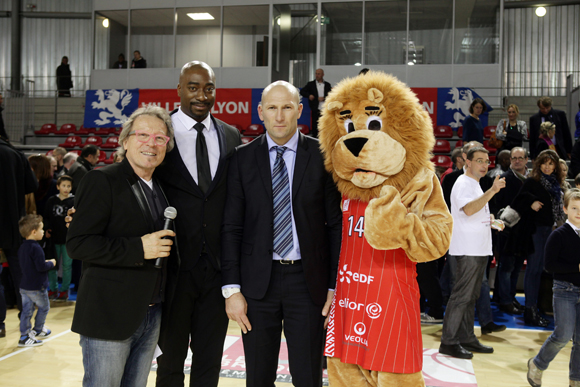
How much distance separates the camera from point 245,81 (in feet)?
40.0

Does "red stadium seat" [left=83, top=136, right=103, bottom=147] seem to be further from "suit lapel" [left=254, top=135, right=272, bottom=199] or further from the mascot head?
the mascot head

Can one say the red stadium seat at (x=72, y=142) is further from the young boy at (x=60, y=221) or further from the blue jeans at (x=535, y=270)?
the blue jeans at (x=535, y=270)

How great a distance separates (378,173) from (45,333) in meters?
3.55

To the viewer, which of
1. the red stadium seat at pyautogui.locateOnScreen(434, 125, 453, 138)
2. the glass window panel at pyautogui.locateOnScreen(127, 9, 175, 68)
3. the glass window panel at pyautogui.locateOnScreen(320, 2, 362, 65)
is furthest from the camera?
the glass window panel at pyautogui.locateOnScreen(127, 9, 175, 68)

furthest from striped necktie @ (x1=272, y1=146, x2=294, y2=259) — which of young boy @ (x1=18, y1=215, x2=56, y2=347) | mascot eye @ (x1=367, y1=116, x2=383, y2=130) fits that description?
young boy @ (x1=18, y1=215, x2=56, y2=347)

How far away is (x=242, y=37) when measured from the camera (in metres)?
13.0

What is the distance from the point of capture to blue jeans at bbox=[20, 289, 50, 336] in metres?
4.11

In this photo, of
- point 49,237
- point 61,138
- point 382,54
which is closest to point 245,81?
point 382,54

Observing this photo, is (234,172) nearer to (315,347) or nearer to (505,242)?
(315,347)

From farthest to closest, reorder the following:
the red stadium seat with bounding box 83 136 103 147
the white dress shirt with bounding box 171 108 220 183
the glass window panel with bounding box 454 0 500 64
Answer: the glass window panel with bounding box 454 0 500 64 → the red stadium seat with bounding box 83 136 103 147 → the white dress shirt with bounding box 171 108 220 183

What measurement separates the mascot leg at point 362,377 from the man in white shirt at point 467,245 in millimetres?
1998

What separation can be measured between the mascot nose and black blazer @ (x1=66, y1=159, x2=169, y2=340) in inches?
33.8

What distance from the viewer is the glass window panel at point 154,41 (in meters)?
13.5

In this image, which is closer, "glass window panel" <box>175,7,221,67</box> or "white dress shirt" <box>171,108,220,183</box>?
"white dress shirt" <box>171,108,220,183</box>
